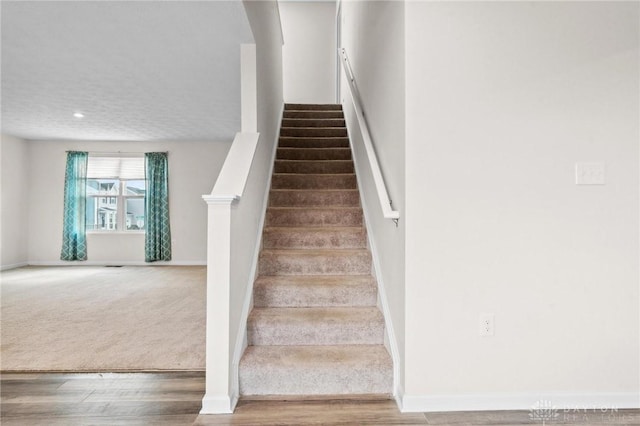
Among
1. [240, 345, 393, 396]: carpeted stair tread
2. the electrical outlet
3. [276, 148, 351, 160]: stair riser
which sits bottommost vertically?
[240, 345, 393, 396]: carpeted stair tread

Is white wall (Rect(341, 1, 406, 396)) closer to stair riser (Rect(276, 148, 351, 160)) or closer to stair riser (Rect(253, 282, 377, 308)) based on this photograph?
stair riser (Rect(253, 282, 377, 308))

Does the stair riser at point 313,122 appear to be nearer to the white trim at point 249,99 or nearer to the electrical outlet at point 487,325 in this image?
the white trim at point 249,99

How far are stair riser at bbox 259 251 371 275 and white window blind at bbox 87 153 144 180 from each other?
5049 mm

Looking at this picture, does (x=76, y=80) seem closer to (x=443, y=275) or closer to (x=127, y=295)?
(x=127, y=295)

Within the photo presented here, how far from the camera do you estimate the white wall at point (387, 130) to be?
182cm

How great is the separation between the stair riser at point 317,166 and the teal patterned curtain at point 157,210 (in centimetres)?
360

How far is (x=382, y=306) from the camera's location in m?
2.15

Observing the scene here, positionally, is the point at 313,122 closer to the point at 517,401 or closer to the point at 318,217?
the point at 318,217

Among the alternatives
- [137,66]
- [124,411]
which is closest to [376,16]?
[137,66]

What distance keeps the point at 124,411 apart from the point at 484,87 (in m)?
2.54

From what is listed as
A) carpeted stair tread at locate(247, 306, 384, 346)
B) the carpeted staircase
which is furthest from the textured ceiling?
carpeted stair tread at locate(247, 306, 384, 346)

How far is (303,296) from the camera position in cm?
230

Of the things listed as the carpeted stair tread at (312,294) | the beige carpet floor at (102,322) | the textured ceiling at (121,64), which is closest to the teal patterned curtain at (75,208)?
the textured ceiling at (121,64)

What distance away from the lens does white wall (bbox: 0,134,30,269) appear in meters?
5.76
